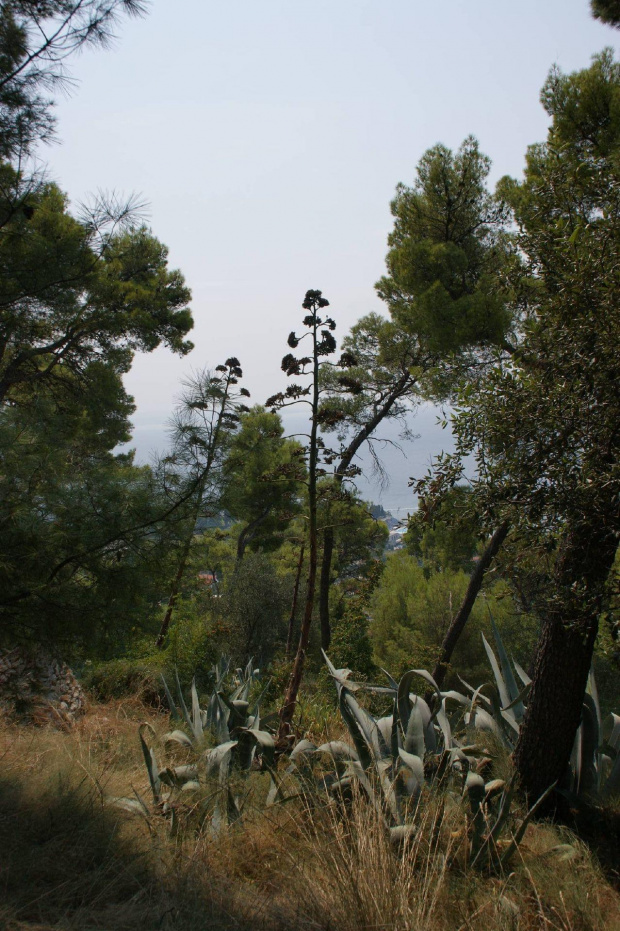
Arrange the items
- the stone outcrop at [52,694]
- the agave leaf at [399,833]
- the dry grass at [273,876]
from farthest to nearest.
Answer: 1. the stone outcrop at [52,694]
2. the agave leaf at [399,833]
3. the dry grass at [273,876]

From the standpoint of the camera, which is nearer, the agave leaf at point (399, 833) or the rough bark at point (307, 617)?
the agave leaf at point (399, 833)

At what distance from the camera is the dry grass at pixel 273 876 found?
223cm

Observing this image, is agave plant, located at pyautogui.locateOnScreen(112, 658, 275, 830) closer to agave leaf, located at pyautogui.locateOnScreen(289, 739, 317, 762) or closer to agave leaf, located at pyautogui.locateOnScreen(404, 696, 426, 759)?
agave leaf, located at pyautogui.locateOnScreen(289, 739, 317, 762)

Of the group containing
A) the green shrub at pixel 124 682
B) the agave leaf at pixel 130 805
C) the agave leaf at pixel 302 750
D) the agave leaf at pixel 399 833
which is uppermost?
the agave leaf at pixel 302 750

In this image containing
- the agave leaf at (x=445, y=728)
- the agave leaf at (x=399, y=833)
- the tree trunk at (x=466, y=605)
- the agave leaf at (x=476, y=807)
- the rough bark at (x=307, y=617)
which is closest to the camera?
the agave leaf at (x=399, y=833)

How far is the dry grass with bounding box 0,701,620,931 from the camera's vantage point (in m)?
2.23

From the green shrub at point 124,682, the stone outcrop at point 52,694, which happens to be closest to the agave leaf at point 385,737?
the stone outcrop at point 52,694

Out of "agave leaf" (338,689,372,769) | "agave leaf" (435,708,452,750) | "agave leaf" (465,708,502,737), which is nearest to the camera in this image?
"agave leaf" (338,689,372,769)

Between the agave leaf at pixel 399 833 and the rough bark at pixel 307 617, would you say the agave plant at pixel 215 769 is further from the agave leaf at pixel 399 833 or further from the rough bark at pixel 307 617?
the agave leaf at pixel 399 833

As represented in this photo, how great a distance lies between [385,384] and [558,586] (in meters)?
9.52

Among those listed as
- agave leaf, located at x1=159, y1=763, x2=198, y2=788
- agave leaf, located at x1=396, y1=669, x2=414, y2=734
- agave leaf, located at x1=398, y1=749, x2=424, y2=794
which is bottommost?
agave leaf, located at x1=159, y1=763, x2=198, y2=788

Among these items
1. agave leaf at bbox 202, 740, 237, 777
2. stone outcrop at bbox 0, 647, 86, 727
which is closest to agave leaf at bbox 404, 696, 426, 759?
agave leaf at bbox 202, 740, 237, 777

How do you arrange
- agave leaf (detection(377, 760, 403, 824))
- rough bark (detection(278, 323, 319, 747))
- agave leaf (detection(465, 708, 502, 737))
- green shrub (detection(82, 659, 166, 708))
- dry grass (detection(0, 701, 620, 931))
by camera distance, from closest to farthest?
dry grass (detection(0, 701, 620, 931)), agave leaf (detection(377, 760, 403, 824)), rough bark (detection(278, 323, 319, 747)), agave leaf (detection(465, 708, 502, 737)), green shrub (detection(82, 659, 166, 708))

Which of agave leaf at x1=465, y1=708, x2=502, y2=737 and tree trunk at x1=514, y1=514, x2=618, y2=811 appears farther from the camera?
agave leaf at x1=465, y1=708, x2=502, y2=737
